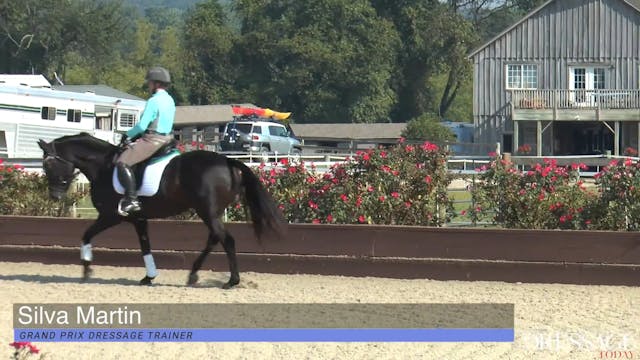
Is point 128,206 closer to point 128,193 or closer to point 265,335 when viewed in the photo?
point 128,193

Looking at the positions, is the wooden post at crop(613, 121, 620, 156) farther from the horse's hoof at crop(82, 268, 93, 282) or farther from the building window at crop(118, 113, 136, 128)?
the horse's hoof at crop(82, 268, 93, 282)

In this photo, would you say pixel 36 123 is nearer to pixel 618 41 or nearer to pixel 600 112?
pixel 600 112

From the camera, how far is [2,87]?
32.9m

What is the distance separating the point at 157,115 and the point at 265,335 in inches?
147

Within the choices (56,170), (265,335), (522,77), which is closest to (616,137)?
(522,77)

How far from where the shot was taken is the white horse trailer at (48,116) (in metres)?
32.9

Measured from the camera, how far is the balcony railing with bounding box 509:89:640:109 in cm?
4275

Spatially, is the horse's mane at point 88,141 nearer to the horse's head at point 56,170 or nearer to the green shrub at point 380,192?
the horse's head at point 56,170

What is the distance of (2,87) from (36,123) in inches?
67.5

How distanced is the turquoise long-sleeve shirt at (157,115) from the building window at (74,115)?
24903mm

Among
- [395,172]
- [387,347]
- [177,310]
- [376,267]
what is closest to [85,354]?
[177,310]

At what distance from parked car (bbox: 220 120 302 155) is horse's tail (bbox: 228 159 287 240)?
28232 millimetres

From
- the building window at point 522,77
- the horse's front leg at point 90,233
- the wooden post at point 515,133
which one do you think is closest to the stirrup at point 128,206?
Answer: the horse's front leg at point 90,233

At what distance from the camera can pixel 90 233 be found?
448 inches
